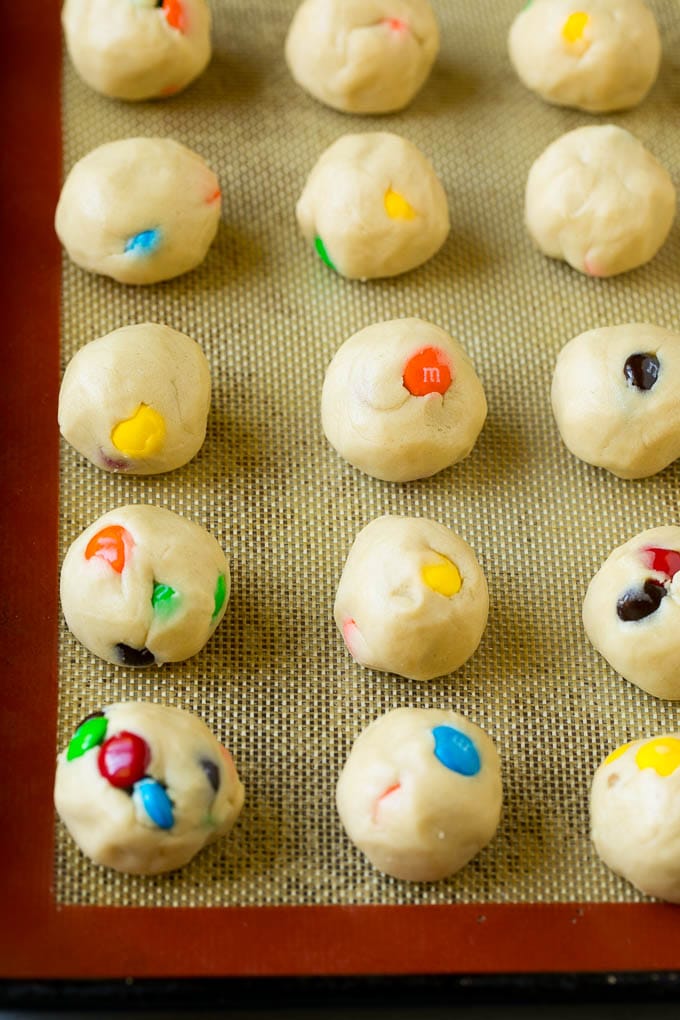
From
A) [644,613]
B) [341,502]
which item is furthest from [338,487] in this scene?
[644,613]

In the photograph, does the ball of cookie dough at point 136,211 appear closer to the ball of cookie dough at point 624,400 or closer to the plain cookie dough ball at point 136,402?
the plain cookie dough ball at point 136,402

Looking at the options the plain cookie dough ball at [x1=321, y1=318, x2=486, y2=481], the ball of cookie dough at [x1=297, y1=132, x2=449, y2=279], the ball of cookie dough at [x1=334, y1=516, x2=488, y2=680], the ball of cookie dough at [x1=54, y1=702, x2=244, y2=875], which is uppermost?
the ball of cookie dough at [x1=297, y1=132, x2=449, y2=279]

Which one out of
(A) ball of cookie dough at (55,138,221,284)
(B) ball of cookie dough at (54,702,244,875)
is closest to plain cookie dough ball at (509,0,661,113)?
(A) ball of cookie dough at (55,138,221,284)

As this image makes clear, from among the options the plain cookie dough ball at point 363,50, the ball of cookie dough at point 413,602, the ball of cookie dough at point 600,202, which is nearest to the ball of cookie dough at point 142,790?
the ball of cookie dough at point 413,602

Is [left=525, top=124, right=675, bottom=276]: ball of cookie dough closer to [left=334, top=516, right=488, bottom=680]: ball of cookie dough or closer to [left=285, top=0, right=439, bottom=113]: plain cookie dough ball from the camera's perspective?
[left=285, top=0, right=439, bottom=113]: plain cookie dough ball

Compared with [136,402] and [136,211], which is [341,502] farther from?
[136,211]
